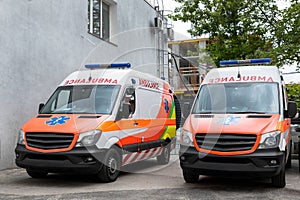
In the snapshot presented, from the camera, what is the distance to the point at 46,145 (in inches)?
299

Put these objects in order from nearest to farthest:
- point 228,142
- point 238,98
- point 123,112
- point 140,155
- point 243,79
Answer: point 228,142, point 238,98, point 243,79, point 123,112, point 140,155

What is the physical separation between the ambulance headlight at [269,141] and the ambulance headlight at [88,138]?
3164mm

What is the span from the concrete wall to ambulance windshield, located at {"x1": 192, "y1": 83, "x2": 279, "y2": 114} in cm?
505

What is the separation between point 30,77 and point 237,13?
813 centimetres

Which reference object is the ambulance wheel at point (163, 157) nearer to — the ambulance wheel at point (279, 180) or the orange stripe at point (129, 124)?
the orange stripe at point (129, 124)

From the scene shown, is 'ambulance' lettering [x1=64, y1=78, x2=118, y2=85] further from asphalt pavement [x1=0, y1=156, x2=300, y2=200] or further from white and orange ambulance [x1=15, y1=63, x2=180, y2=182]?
asphalt pavement [x1=0, y1=156, x2=300, y2=200]

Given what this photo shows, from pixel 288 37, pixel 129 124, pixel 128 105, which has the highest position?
pixel 288 37

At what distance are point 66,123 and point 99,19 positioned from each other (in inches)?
313

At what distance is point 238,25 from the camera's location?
14.4m

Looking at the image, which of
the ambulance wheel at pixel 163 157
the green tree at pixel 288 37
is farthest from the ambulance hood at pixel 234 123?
the green tree at pixel 288 37

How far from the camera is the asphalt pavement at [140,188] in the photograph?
22.1 ft

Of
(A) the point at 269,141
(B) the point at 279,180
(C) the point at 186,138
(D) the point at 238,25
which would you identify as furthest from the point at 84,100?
(D) the point at 238,25

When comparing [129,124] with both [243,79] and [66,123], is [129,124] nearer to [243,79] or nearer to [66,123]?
[66,123]

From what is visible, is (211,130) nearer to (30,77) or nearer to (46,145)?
(46,145)
